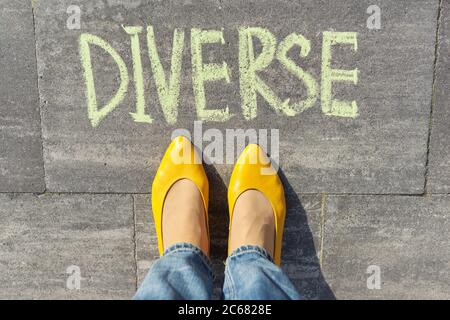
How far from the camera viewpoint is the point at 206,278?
73.7 inches

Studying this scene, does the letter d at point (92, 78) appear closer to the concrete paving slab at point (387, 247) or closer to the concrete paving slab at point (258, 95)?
the concrete paving slab at point (258, 95)

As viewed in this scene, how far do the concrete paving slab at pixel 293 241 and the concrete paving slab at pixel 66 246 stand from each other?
7 cm

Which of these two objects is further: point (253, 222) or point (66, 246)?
point (66, 246)

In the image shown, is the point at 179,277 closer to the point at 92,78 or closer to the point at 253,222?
the point at 253,222

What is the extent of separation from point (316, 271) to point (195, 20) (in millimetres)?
1595

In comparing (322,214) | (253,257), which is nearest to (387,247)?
(322,214)

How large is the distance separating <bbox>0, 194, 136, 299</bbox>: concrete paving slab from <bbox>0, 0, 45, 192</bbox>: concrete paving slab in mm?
137

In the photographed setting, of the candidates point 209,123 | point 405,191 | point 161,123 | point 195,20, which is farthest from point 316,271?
point 195,20

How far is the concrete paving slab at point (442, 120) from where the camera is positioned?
2.10 m

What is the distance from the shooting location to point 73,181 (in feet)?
7.48

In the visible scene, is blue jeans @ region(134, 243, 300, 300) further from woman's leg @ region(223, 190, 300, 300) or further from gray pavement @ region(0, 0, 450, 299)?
gray pavement @ region(0, 0, 450, 299)

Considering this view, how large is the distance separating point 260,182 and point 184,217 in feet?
1.53
